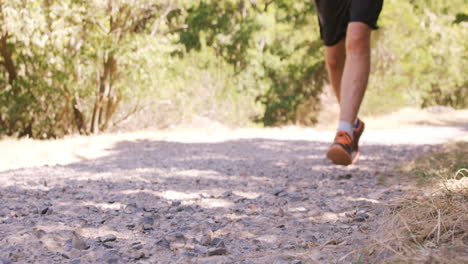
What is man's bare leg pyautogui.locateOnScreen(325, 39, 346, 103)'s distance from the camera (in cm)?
332

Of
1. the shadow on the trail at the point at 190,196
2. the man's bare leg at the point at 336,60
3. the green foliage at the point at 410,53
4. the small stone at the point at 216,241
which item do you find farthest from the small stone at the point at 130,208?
the green foliage at the point at 410,53

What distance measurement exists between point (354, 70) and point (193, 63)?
10.5 metres

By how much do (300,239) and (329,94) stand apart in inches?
621

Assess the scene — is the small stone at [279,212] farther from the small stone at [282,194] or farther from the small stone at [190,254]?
the small stone at [190,254]

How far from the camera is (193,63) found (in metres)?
13.1

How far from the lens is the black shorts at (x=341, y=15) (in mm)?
2762

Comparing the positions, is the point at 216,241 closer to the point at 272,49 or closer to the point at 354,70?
the point at 354,70

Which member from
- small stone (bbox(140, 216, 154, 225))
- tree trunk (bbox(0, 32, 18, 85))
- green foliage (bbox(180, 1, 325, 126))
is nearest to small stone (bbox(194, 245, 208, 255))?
small stone (bbox(140, 216, 154, 225))

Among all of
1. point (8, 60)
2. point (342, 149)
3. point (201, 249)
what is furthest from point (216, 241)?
point (8, 60)

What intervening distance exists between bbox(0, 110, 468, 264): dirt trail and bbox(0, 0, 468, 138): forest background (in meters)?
1.15

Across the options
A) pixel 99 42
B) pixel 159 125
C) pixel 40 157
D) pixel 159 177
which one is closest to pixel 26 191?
pixel 159 177

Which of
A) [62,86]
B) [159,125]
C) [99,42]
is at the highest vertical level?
[99,42]

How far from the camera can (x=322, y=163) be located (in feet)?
11.9

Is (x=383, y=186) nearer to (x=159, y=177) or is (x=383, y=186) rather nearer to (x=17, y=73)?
(x=159, y=177)
